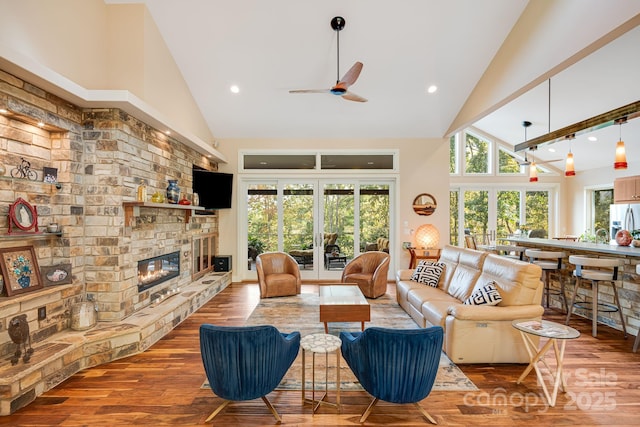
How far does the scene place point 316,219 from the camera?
23.8 ft

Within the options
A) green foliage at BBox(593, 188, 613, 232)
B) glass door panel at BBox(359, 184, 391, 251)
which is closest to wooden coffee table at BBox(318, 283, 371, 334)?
glass door panel at BBox(359, 184, 391, 251)

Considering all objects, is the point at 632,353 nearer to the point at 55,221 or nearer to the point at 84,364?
the point at 84,364

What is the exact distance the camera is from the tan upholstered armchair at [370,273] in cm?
557

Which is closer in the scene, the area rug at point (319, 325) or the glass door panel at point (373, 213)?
the area rug at point (319, 325)

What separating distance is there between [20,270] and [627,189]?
35.2 ft

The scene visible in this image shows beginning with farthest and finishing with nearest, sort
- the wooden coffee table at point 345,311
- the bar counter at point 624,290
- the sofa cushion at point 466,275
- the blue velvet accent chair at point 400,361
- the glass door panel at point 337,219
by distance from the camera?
the glass door panel at point 337,219 < the sofa cushion at point 466,275 < the bar counter at point 624,290 < the wooden coffee table at point 345,311 < the blue velvet accent chair at point 400,361

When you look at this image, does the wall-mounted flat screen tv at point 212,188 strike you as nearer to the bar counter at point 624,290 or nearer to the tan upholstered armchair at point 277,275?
the tan upholstered armchair at point 277,275

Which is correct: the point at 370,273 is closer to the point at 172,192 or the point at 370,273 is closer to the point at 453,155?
the point at 172,192

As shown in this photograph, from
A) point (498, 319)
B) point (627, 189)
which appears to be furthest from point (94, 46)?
point (627, 189)

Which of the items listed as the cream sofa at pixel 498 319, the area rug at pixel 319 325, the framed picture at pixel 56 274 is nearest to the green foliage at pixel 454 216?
the area rug at pixel 319 325

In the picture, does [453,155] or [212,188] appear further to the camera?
[453,155]

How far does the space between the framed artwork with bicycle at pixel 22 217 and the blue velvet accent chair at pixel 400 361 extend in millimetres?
3230

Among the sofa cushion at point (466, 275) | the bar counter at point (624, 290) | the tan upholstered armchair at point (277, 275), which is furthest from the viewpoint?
the tan upholstered armchair at point (277, 275)

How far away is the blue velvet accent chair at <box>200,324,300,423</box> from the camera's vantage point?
2.24 metres
